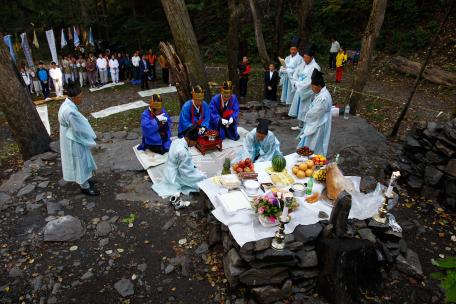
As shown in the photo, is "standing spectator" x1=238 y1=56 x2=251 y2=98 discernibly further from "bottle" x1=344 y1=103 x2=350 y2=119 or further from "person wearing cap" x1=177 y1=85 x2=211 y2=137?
"person wearing cap" x1=177 y1=85 x2=211 y2=137

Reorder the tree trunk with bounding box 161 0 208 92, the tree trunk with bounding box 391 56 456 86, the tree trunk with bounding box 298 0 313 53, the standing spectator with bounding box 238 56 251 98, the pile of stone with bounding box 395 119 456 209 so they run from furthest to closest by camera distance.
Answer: the tree trunk with bounding box 391 56 456 86, the standing spectator with bounding box 238 56 251 98, the tree trunk with bounding box 298 0 313 53, the tree trunk with bounding box 161 0 208 92, the pile of stone with bounding box 395 119 456 209

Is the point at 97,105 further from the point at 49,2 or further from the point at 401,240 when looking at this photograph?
the point at 49,2

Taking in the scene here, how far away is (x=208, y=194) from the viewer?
5766 millimetres

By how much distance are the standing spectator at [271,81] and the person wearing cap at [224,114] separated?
359 centimetres

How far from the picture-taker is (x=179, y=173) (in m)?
6.90

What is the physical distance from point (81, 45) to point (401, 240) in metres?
22.8

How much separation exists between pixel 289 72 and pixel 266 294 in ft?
28.4

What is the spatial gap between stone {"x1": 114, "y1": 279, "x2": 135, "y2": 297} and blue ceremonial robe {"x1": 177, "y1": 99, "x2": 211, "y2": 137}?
14.1ft

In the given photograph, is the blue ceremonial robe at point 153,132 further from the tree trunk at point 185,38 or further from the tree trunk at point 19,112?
the tree trunk at point 185,38

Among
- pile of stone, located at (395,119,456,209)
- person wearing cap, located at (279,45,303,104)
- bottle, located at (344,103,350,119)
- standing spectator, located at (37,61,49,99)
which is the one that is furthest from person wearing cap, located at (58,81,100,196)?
standing spectator, located at (37,61,49,99)

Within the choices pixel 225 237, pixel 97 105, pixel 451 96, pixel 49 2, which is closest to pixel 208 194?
pixel 225 237

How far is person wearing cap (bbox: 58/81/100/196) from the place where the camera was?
21.2 feet

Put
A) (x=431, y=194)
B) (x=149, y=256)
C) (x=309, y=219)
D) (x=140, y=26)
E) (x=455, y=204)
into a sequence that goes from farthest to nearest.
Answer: (x=140, y=26), (x=431, y=194), (x=455, y=204), (x=149, y=256), (x=309, y=219)

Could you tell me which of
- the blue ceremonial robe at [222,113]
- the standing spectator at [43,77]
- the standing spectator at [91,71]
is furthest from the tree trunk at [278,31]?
the standing spectator at [43,77]
